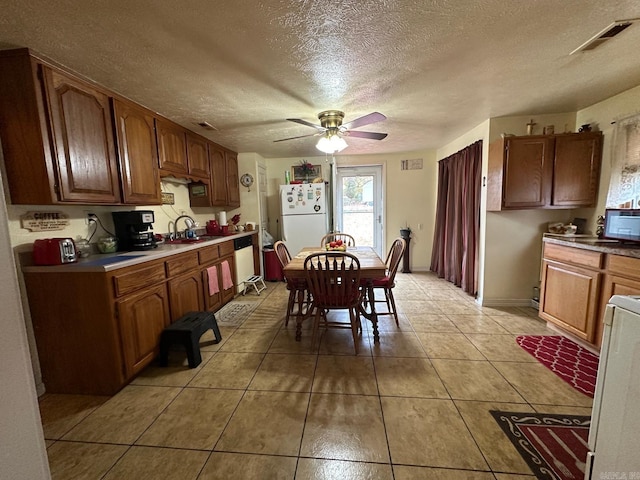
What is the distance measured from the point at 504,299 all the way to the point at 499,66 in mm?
2604

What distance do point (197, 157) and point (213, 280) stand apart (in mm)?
1570

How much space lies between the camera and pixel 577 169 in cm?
270

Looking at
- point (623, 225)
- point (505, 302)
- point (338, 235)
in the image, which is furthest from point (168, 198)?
point (623, 225)

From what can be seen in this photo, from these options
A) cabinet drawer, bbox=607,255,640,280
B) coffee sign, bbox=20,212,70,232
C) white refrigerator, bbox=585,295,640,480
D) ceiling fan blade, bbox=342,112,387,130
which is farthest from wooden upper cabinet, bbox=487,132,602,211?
coffee sign, bbox=20,212,70,232

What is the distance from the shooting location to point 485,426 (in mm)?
1510

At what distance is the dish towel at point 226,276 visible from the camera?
3371 mm

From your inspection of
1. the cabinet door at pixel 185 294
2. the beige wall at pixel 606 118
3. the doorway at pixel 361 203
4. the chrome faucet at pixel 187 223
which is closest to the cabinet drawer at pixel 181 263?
the cabinet door at pixel 185 294

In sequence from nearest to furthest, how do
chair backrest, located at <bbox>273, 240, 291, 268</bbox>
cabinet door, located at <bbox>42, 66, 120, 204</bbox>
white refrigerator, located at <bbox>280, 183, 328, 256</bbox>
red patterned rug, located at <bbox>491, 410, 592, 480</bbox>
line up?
red patterned rug, located at <bbox>491, 410, 592, 480</bbox> → cabinet door, located at <bbox>42, 66, 120, 204</bbox> → chair backrest, located at <bbox>273, 240, 291, 268</bbox> → white refrigerator, located at <bbox>280, 183, 328, 256</bbox>

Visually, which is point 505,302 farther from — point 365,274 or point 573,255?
point 365,274

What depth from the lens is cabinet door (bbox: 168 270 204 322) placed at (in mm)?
2387

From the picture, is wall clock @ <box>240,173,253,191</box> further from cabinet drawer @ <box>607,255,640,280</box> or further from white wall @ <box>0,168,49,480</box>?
cabinet drawer @ <box>607,255,640,280</box>

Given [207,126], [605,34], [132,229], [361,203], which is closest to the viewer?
[605,34]

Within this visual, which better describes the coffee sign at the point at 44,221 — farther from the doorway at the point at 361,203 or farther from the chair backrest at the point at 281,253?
the doorway at the point at 361,203

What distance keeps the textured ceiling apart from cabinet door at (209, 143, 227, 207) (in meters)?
1.01
